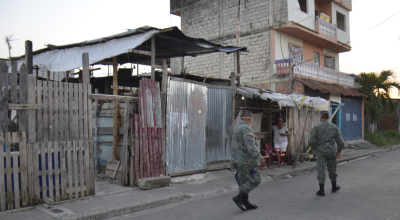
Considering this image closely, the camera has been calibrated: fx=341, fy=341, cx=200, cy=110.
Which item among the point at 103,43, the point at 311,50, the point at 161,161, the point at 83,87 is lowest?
the point at 161,161

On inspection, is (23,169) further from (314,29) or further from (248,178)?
(314,29)

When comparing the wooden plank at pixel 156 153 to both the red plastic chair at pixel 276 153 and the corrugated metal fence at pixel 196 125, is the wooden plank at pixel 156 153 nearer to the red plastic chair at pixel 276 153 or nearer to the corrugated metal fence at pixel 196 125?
the corrugated metal fence at pixel 196 125

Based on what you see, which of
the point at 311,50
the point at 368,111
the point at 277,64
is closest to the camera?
the point at 277,64

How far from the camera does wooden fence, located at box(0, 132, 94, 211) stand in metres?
5.71

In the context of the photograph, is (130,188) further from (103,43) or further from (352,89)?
(352,89)

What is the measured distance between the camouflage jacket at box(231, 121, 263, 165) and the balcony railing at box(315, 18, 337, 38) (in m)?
16.3

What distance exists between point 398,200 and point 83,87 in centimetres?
648

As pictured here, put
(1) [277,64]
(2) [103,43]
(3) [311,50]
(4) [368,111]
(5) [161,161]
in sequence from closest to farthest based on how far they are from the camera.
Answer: (5) [161,161] → (2) [103,43] → (1) [277,64] → (3) [311,50] → (4) [368,111]

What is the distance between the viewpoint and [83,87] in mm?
6824

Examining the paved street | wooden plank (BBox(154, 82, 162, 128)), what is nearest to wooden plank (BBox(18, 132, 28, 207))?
the paved street

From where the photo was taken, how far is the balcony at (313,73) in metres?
16.9

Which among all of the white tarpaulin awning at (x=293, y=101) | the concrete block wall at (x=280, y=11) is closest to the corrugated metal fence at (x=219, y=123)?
the white tarpaulin awning at (x=293, y=101)

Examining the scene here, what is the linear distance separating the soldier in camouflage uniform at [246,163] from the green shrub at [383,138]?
18.4 metres

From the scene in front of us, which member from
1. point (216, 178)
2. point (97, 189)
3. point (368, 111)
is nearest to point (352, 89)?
point (368, 111)
